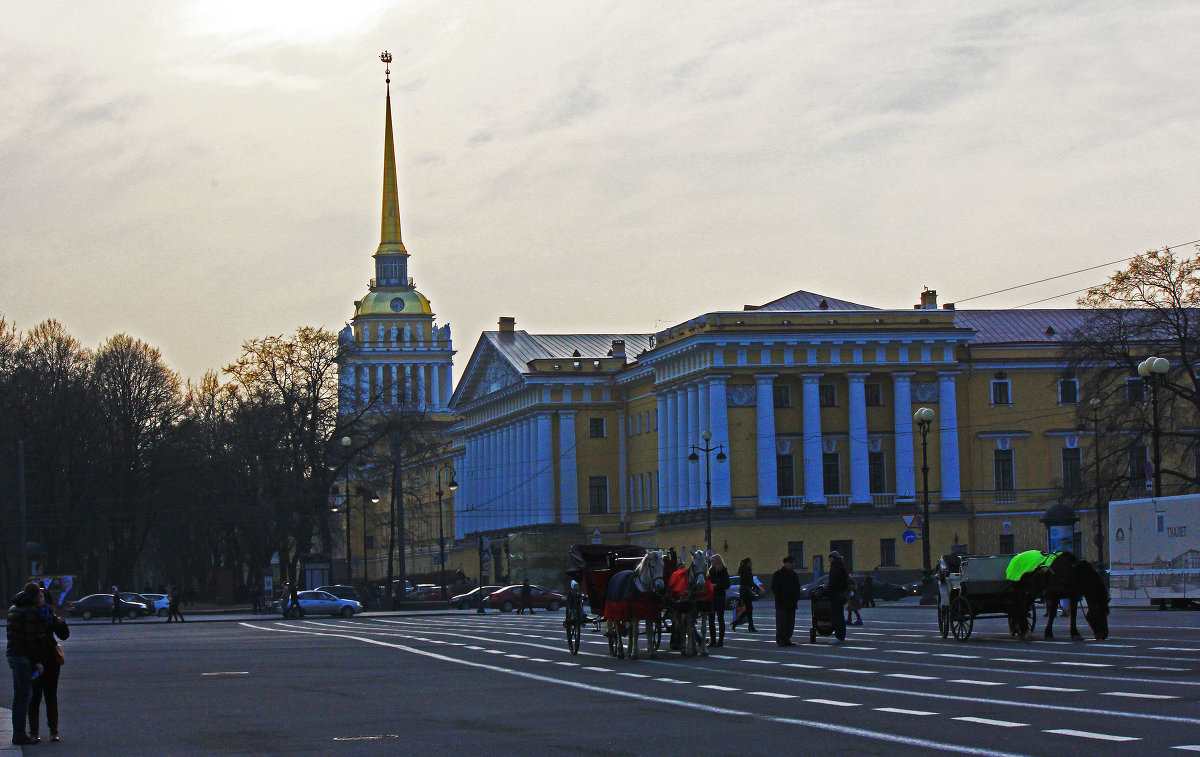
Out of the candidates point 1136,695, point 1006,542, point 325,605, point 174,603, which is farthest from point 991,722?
point 1006,542

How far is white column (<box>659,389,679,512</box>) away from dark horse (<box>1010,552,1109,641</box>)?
6156 centimetres

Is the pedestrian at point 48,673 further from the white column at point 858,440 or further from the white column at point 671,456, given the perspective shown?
the white column at point 671,456

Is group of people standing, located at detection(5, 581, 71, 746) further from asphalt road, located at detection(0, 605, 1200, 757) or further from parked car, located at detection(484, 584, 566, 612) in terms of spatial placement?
parked car, located at detection(484, 584, 566, 612)

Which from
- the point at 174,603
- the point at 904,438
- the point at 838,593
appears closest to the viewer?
the point at 838,593

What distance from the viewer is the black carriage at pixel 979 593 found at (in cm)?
2831

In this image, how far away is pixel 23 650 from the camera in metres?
17.6

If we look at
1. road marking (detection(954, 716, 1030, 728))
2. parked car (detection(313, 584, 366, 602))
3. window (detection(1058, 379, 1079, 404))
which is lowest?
parked car (detection(313, 584, 366, 602))

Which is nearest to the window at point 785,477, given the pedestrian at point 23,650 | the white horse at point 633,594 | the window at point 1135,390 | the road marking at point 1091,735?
the window at point 1135,390

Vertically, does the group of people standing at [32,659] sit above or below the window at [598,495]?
below

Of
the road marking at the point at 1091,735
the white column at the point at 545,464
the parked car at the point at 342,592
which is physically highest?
the white column at the point at 545,464

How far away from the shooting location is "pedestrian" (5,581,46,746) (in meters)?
17.2

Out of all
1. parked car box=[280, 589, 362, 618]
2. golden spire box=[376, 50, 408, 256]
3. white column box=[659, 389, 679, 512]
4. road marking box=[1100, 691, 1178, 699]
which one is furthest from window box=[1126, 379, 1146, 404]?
golden spire box=[376, 50, 408, 256]

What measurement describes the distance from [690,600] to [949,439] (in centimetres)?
5954

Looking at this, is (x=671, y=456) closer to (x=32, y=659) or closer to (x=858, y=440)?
(x=858, y=440)
